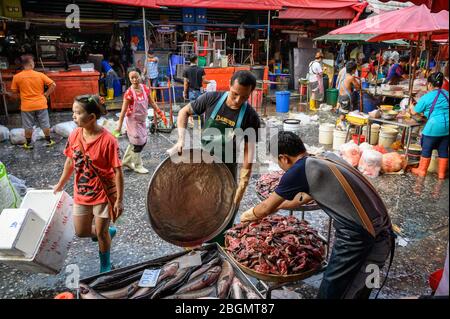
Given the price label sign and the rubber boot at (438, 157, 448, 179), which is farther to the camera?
the rubber boot at (438, 157, 448, 179)

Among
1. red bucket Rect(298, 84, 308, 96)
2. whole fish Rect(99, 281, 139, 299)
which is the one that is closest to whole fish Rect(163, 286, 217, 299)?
whole fish Rect(99, 281, 139, 299)

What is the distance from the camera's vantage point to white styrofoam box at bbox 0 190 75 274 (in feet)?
11.7

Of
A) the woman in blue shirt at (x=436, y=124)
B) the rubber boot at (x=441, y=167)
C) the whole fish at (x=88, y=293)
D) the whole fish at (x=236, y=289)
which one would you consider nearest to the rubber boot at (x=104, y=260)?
the whole fish at (x=88, y=293)

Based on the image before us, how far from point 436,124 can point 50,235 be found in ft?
21.6

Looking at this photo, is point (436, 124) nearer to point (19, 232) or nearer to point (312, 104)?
point (19, 232)

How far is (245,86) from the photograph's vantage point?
354cm

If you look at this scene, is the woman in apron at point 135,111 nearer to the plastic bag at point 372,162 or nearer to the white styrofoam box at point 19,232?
the white styrofoam box at point 19,232

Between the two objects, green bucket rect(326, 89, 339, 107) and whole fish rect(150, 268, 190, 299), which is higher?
green bucket rect(326, 89, 339, 107)

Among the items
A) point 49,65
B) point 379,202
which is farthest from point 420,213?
point 49,65

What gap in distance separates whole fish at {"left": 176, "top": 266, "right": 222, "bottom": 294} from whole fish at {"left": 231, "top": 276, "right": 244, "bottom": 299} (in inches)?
7.0

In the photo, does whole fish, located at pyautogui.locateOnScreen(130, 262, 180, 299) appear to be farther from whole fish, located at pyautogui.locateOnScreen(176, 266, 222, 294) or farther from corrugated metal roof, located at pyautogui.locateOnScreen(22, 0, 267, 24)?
corrugated metal roof, located at pyautogui.locateOnScreen(22, 0, 267, 24)
